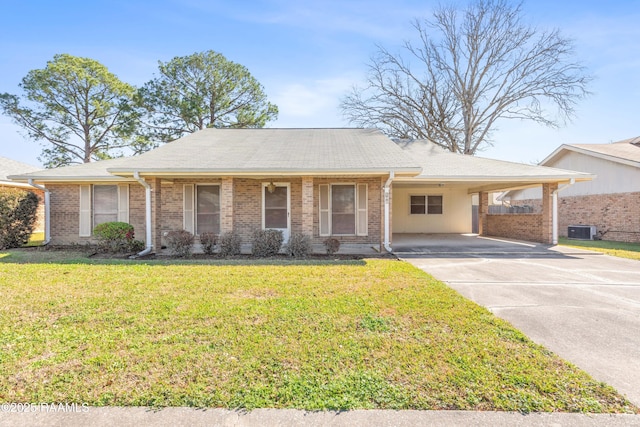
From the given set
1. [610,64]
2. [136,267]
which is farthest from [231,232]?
[610,64]

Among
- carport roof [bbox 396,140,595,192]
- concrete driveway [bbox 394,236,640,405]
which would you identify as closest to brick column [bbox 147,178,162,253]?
concrete driveway [bbox 394,236,640,405]

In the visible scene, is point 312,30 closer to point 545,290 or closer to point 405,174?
point 405,174

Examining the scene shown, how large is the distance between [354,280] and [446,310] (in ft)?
6.84

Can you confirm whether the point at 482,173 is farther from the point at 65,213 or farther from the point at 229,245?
the point at 65,213

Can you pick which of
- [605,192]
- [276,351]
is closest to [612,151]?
[605,192]

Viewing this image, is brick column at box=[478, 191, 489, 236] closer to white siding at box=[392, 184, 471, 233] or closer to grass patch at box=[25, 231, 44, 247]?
white siding at box=[392, 184, 471, 233]

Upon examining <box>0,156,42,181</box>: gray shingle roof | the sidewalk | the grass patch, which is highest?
<box>0,156,42,181</box>: gray shingle roof

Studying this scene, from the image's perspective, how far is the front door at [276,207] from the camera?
36.7ft

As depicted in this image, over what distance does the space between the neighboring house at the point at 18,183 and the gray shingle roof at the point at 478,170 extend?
16.9m

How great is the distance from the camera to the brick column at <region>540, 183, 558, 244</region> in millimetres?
11586

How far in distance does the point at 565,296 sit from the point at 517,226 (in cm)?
989

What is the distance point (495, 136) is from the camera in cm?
2484

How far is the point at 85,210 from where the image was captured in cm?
1176

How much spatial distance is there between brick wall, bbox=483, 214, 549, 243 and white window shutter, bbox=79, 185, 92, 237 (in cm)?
1718
